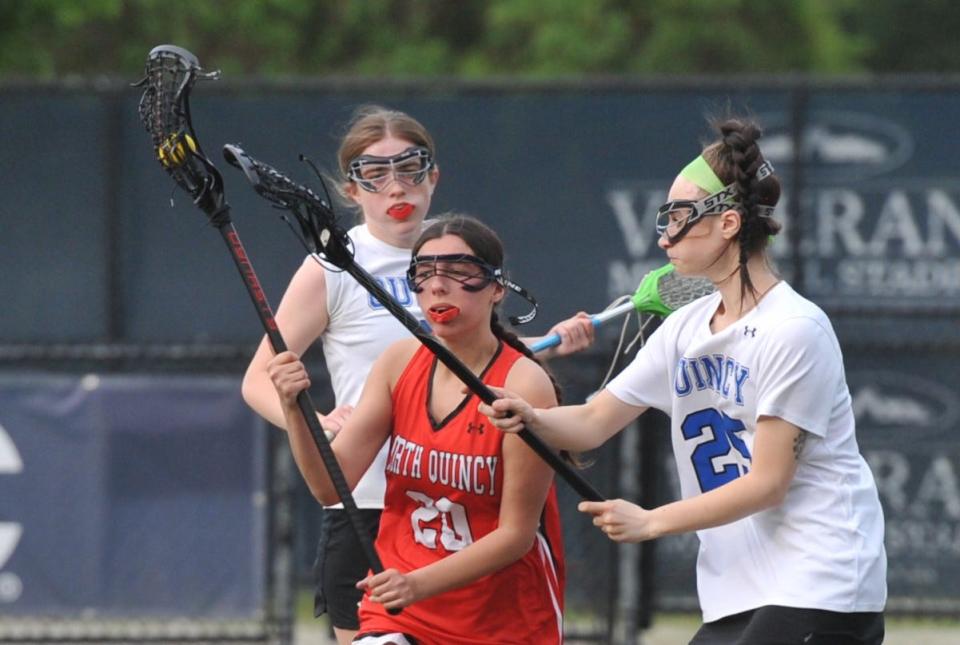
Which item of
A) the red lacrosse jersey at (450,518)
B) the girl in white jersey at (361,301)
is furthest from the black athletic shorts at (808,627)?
the girl in white jersey at (361,301)

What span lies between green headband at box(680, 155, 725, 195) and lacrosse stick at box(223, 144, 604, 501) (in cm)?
69

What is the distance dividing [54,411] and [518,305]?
8.39ft

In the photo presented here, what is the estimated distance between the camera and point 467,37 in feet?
75.8

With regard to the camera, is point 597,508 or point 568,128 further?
point 568,128

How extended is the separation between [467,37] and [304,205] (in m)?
19.3

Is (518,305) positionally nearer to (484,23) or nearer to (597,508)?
(597,508)

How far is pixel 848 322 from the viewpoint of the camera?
31.0 feet

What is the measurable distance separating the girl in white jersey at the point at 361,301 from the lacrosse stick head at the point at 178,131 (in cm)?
95

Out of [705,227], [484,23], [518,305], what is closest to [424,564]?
[705,227]

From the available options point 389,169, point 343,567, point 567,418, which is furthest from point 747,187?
point 343,567

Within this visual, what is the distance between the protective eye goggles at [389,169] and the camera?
509 centimetres

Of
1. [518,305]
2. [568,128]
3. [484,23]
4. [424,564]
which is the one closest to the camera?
[424,564]

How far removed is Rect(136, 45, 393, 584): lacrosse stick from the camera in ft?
13.6

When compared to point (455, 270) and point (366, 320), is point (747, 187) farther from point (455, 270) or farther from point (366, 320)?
point (366, 320)
